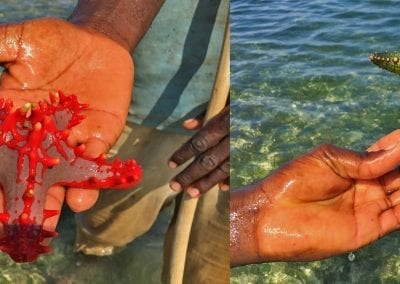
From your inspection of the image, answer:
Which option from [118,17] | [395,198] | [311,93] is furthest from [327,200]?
[311,93]

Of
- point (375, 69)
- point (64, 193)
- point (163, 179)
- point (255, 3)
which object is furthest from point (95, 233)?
point (255, 3)

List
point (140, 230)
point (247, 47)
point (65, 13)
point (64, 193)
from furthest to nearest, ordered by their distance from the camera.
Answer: point (247, 47)
point (65, 13)
point (140, 230)
point (64, 193)

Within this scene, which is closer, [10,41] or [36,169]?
[36,169]

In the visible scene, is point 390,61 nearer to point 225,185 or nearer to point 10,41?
point 225,185

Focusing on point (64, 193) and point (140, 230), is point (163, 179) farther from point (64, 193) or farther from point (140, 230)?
point (64, 193)

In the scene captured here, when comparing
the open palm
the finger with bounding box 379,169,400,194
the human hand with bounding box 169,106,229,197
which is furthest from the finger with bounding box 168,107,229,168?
the finger with bounding box 379,169,400,194

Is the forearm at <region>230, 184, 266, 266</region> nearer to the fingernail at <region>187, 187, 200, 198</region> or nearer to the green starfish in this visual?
the fingernail at <region>187, 187, 200, 198</region>
